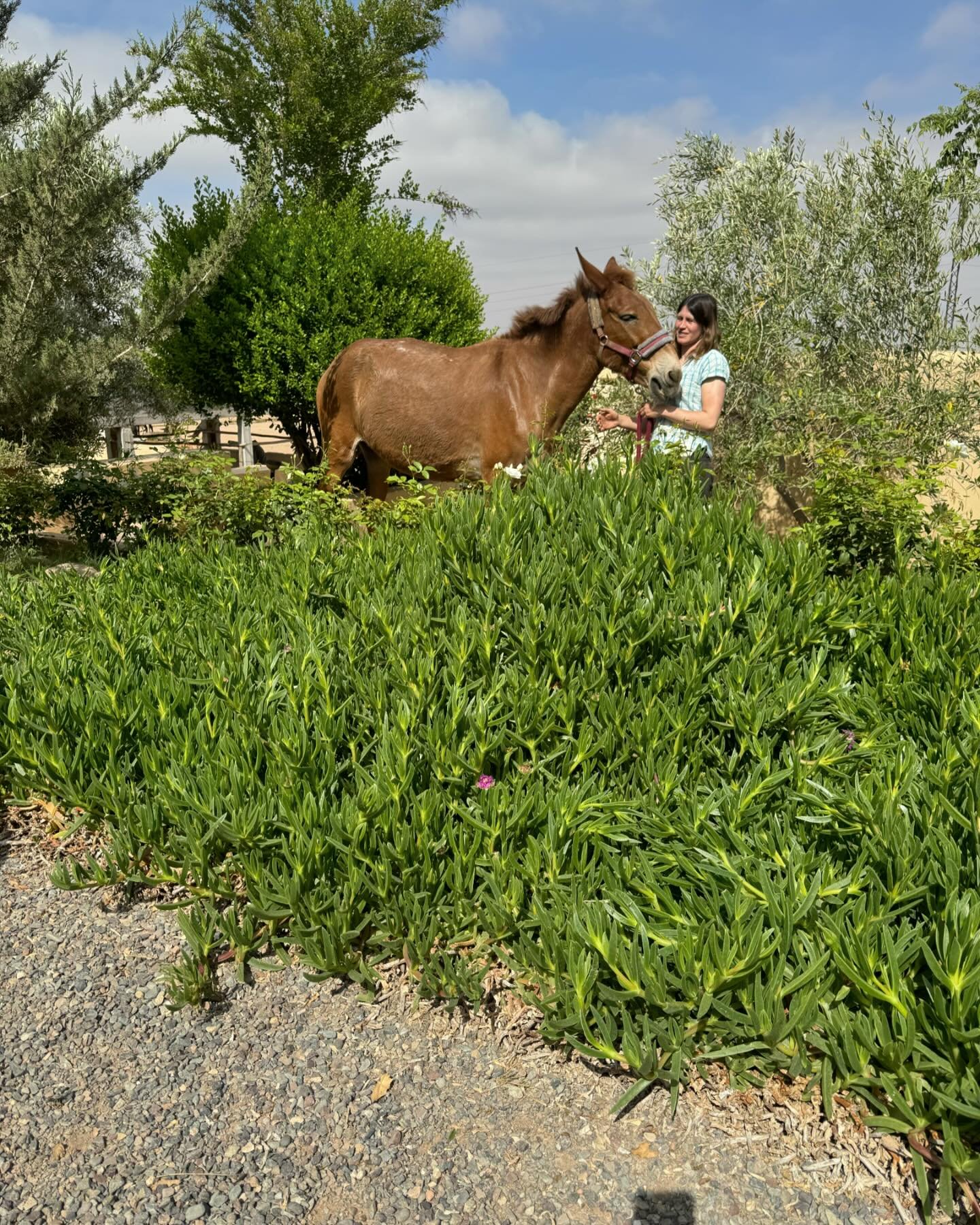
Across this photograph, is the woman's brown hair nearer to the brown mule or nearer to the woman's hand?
the brown mule

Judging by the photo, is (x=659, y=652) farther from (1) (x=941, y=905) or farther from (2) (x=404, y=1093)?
(2) (x=404, y=1093)

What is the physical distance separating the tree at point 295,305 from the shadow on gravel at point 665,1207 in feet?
41.2

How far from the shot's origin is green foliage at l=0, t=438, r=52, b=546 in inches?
318

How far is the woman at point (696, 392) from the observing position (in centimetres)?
554

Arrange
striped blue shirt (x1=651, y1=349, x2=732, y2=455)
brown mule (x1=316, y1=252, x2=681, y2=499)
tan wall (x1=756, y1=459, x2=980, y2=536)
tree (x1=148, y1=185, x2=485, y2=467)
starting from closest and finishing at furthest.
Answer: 1. striped blue shirt (x1=651, y1=349, x2=732, y2=455)
2. brown mule (x1=316, y1=252, x2=681, y2=499)
3. tan wall (x1=756, y1=459, x2=980, y2=536)
4. tree (x1=148, y1=185, x2=485, y2=467)

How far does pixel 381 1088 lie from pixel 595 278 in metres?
5.08

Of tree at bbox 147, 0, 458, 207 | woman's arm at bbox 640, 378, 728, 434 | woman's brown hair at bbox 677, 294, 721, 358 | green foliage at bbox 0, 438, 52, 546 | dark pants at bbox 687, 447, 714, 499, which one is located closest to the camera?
dark pants at bbox 687, 447, 714, 499

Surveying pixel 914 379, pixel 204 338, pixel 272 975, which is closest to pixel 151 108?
pixel 204 338

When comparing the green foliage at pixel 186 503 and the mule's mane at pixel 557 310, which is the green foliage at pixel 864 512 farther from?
the green foliage at pixel 186 503

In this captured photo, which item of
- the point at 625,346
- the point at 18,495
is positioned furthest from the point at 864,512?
the point at 18,495

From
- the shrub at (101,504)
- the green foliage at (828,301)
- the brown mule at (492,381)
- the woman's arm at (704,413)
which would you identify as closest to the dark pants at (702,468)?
the woman's arm at (704,413)

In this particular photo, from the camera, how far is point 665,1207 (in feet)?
6.93

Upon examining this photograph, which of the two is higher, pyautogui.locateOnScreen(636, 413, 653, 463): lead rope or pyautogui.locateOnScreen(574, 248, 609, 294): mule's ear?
pyautogui.locateOnScreen(574, 248, 609, 294): mule's ear

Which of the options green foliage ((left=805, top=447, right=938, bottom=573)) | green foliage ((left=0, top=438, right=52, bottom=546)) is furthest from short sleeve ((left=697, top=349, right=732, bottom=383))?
green foliage ((left=0, top=438, right=52, bottom=546))
